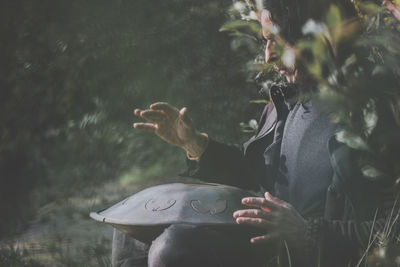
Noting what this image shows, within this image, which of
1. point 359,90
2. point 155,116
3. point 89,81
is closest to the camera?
point 359,90

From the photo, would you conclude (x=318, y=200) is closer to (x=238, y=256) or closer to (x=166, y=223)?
(x=238, y=256)

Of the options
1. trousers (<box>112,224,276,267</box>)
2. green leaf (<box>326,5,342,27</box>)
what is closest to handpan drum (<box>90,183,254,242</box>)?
trousers (<box>112,224,276,267</box>)

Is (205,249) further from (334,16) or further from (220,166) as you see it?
(334,16)

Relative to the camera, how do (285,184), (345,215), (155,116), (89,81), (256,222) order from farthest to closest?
1. (89,81)
2. (155,116)
3. (285,184)
4. (345,215)
5. (256,222)

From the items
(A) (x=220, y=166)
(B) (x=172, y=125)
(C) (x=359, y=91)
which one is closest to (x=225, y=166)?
(A) (x=220, y=166)

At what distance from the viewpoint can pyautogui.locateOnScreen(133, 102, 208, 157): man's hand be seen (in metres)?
1.93

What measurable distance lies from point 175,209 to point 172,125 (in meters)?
0.42

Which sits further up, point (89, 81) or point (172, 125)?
point (172, 125)

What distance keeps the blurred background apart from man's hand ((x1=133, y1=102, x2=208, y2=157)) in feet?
9.73

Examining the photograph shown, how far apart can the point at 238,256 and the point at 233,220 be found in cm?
12

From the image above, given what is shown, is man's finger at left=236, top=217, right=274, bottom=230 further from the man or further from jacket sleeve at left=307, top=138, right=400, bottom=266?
jacket sleeve at left=307, top=138, right=400, bottom=266

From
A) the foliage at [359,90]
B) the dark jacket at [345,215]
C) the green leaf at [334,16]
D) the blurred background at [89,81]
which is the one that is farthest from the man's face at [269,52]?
the blurred background at [89,81]

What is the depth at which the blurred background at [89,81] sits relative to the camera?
5180 millimetres

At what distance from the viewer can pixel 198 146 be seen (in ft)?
6.89
